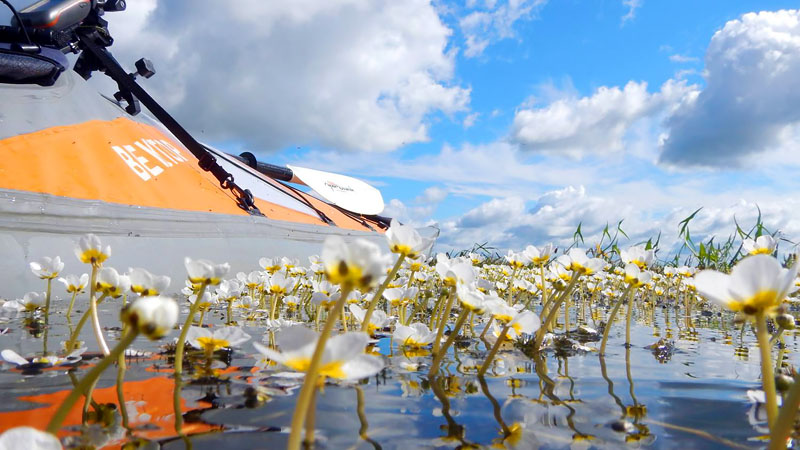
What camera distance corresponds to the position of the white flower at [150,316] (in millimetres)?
711

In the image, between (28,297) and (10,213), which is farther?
(10,213)

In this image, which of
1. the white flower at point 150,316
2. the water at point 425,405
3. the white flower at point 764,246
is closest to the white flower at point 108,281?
the water at point 425,405

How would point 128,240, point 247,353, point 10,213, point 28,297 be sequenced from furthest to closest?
point 128,240
point 10,213
point 28,297
point 247,353

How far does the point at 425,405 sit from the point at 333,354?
28.8 inches

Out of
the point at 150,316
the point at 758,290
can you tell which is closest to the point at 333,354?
the point at 150,316

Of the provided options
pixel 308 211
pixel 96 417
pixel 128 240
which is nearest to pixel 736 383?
pixel 96 417

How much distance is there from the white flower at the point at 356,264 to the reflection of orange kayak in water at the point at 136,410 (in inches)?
25.9

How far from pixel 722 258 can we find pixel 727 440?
6.93 metres

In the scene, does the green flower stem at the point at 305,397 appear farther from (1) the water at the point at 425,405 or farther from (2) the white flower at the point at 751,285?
(2) the white flower at the point at 751,285

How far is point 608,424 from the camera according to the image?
135cm

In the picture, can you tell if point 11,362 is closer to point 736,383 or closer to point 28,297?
point 28,297

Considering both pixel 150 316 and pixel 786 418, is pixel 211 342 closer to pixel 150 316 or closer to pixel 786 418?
pixel 150 316

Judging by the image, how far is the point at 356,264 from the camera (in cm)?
84

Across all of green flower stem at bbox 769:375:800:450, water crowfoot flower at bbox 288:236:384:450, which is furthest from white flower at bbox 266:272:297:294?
green flower stem at bbox 769:375:800:450
